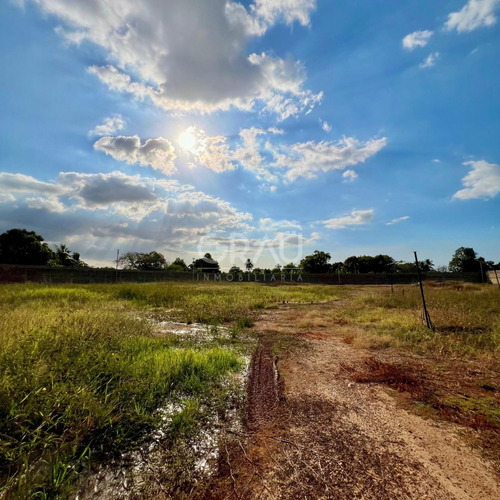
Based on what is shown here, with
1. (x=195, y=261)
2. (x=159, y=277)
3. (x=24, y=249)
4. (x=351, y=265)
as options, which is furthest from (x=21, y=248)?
(x=351, y=265)

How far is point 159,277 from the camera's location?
124 feet

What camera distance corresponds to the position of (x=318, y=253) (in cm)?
6769

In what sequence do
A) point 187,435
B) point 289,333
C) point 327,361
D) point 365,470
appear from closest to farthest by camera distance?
point 365,470 < point 187,435 < point 327,361 < point 289,333

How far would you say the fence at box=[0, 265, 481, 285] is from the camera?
2601 cm

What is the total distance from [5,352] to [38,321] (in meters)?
2.50

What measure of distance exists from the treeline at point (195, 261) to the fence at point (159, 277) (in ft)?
25.5

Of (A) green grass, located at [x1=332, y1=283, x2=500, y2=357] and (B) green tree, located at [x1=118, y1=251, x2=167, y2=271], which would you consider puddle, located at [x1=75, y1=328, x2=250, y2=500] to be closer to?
(A) green grass, located at [x1=332, y1=283, x2=500, y2=357]

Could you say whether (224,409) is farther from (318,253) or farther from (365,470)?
(318,253)

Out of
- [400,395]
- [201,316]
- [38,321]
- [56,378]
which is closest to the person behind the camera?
[56,378]

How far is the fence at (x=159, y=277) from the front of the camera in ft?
85.3

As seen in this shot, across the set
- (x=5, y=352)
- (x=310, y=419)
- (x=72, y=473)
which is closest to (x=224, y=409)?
(x=310, y=419)

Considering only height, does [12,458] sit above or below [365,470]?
above

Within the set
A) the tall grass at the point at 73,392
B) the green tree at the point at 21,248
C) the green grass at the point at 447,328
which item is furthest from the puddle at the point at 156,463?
the green tree at the point at 21,248

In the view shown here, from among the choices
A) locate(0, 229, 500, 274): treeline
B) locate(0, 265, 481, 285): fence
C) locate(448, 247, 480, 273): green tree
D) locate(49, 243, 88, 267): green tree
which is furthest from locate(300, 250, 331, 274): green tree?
locate(49, 243, 88, 267): green tree
